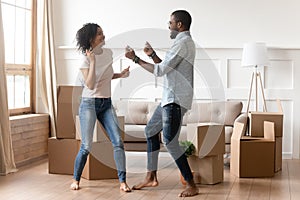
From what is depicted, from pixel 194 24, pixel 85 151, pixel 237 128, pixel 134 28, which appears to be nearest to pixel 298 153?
pixel 237 128

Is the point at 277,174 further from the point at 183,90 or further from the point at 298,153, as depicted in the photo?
the point at 183,90

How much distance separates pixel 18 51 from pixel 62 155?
165 cm

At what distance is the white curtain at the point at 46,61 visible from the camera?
6992 millimetres

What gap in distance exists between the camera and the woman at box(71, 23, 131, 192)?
485 centimetres

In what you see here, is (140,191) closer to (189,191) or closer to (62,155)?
(189,191)

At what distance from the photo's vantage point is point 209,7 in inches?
281

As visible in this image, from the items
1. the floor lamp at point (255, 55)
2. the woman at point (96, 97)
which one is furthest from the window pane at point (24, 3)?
the floor lamp at point (255, 55)

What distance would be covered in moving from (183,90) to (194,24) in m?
2.71

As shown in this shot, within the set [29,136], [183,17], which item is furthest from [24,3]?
[183,17]

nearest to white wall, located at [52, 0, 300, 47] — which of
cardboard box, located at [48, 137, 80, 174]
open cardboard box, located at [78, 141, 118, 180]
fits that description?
cardboard box, located at [48, 137, 80, 174]

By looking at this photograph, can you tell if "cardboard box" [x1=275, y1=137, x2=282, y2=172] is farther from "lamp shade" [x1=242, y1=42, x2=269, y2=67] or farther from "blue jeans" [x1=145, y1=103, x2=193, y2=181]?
"blue jeans" [x1=145, y1=103, x2=193, y2=181]

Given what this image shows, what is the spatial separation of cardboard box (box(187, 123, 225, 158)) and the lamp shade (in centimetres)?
146

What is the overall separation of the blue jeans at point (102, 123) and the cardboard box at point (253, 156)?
4.41 ft

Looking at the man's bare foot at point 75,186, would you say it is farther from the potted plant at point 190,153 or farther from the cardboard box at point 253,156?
the cardboard box at point 253,156
